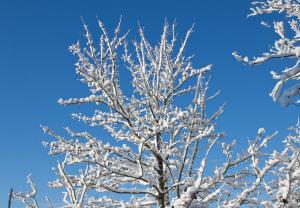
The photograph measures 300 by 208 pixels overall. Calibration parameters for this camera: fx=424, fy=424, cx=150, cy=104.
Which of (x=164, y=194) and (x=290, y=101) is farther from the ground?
(x=164, y=194)

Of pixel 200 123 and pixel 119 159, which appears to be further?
pixel 200 123

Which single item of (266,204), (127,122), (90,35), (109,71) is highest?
(90,35)

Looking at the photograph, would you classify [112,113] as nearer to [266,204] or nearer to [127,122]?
[127,122]

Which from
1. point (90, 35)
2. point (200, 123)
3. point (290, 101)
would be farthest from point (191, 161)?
point (290, 101)

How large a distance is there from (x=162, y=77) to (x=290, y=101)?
6756 mm

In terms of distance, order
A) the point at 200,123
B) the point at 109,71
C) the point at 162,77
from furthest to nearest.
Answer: the point at 162,77 → the point at 200,123 → the point at 109,71

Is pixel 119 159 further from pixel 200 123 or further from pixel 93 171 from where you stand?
pixel 200 123

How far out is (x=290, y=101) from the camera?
13.9 ft

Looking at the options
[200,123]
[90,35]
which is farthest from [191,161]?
[90,35]

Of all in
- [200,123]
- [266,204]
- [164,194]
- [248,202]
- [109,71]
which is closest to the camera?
[266,204]

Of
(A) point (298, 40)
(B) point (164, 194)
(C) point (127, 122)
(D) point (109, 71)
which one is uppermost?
(D) point (109, 71)

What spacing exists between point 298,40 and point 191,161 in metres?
4.14

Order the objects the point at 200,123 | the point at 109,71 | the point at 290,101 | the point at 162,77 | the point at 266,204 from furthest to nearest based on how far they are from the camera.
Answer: the point at 162,77, the point at 200,123, the point at 109,71, the point at 266,204, the point at 290,101

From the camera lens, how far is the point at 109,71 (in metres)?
9.05
